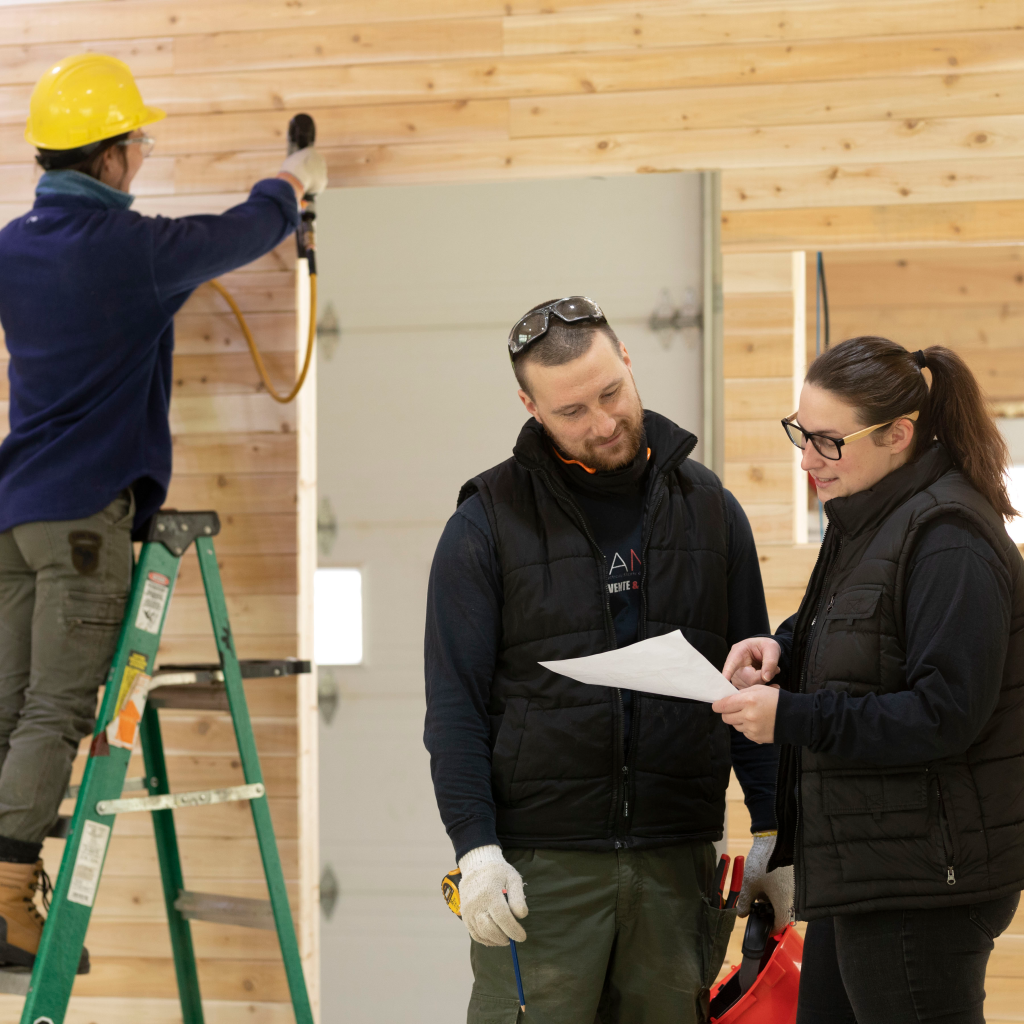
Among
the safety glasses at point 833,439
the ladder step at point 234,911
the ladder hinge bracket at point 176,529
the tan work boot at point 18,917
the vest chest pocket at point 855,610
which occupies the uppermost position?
the safety glasses at point 833,439

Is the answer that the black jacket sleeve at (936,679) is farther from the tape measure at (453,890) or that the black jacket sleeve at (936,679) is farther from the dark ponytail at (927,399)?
the tape measure at (453,890)

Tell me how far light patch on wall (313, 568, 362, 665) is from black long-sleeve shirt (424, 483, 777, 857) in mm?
1156

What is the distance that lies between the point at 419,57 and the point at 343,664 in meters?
1.55

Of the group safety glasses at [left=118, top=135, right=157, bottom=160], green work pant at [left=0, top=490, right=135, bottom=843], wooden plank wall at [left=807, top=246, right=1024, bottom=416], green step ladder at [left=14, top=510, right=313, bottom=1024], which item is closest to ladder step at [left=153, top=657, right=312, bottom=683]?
green step ladder at [left=14, top=510, right=313, bottom=1024]

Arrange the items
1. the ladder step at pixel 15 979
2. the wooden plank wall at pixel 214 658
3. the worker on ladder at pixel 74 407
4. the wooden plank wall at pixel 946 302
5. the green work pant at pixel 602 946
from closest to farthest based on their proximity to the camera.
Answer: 1. the green work pant at pixel 602 946
2. the ladder step at pixel 15 979
3. the worker on ladder at pixel 74 407
4. the wooden plank wall at pixel 214 658
5. the wooden plank wall at pixel 946 302

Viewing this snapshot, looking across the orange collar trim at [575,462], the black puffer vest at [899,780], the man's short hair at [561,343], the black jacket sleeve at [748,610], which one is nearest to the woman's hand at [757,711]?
the black puffer vest at [899,780]

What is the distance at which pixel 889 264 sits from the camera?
171 inches

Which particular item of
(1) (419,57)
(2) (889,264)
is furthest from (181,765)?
(2) (889,264)

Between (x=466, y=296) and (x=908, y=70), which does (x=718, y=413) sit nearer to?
(x=466, y=296)

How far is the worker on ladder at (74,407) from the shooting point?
213 centimetres

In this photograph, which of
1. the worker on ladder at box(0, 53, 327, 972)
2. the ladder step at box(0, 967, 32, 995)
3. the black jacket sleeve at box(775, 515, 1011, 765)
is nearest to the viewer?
the black jacket sleeve at box(775, 515, 1011, 765)

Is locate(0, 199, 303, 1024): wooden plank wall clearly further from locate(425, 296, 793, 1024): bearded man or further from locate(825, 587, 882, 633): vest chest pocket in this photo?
locate(825, 587, 882, 633): vest chest pocket

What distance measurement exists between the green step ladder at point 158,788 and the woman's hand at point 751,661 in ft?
3.92

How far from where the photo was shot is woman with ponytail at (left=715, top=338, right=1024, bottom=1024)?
1.37 m
